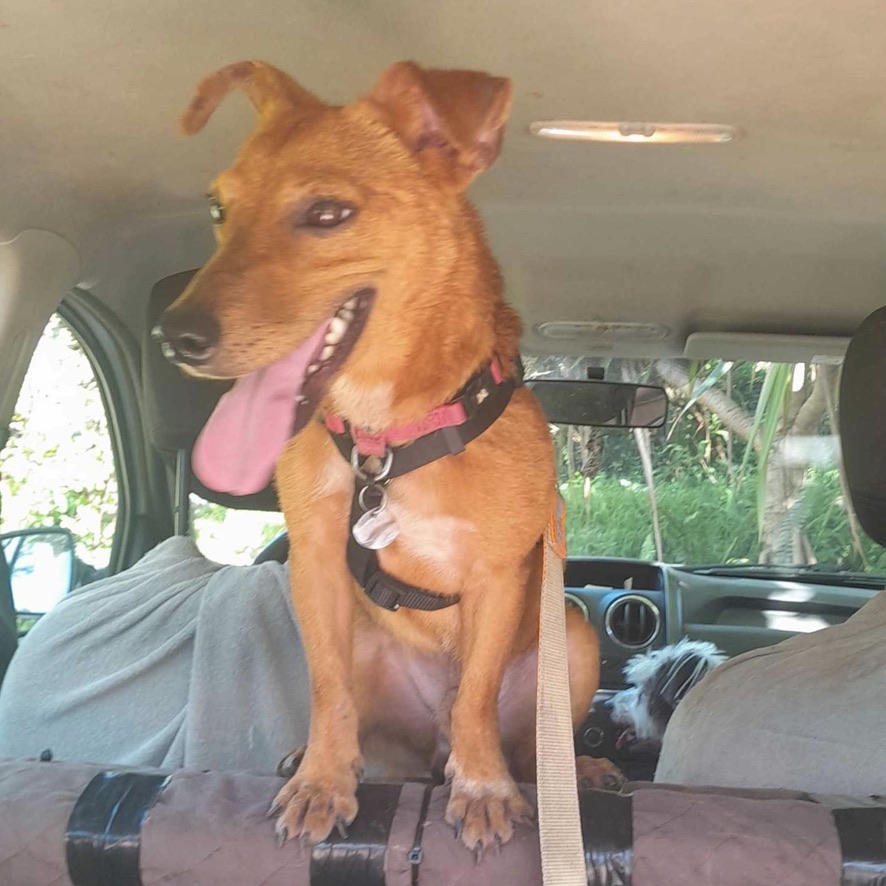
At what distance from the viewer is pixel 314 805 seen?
1462 mm

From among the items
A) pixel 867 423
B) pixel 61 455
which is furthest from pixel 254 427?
pixel 61 455

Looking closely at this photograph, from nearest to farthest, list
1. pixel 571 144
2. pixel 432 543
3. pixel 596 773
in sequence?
pixel 432 543 → pixel 596 773 → pixel 571 144

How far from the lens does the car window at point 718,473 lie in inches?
134

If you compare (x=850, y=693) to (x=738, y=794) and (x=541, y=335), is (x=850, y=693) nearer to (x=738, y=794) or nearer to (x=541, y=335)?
(x=738, y=794)

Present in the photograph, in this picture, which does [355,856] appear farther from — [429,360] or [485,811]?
[429,360]

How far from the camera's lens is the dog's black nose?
56.4 inches

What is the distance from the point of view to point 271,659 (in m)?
2.37

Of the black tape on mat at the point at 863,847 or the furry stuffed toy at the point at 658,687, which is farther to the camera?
the furry stuffed toy at the point at 658,687

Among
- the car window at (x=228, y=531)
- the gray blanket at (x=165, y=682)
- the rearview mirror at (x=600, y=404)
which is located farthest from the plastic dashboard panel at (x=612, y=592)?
the gray blanket at (x=165, y=682)

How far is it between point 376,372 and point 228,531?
1.84 meters

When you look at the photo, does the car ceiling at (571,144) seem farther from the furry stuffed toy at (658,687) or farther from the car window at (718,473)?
the furry stuffed toy at (658,687)

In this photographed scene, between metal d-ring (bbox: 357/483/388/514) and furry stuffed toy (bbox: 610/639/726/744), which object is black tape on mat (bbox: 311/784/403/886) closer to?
metal d-ring (bbox: 357/483/388/514)

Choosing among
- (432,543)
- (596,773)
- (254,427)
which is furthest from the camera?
(596,773)

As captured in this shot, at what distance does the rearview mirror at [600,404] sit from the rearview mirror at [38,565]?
1768 millimetres
